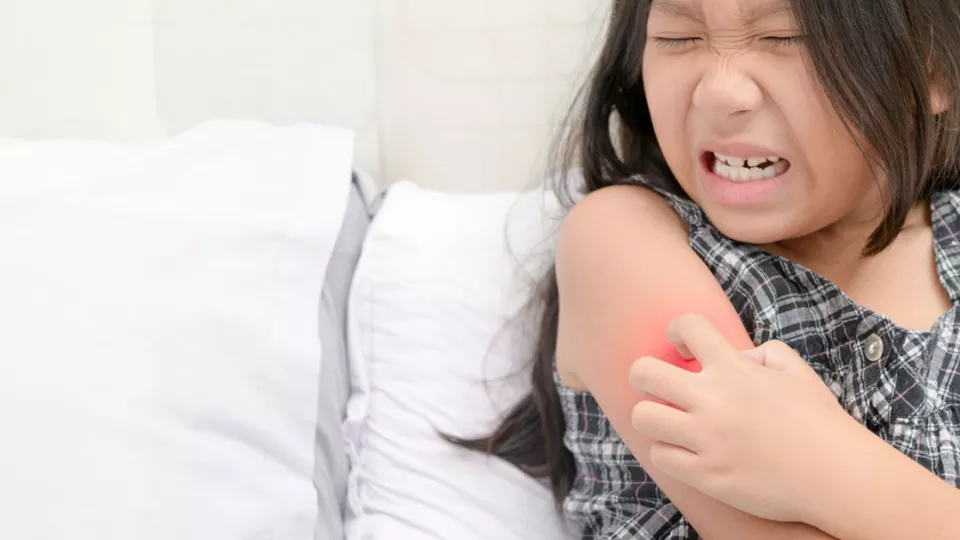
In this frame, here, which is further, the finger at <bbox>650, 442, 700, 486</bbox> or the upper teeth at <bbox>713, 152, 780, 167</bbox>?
the upper teeth at <bbox>713, 152, 780, 167</bbox>

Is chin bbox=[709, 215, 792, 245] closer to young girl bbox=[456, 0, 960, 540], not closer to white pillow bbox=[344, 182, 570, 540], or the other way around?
young girl bbox=[456, 0, 960, 540]

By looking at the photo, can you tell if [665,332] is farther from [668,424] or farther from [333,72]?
[333,72]

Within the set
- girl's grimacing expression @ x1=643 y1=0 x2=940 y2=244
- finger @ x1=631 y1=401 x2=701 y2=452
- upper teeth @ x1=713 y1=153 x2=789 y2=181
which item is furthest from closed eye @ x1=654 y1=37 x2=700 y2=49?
finger @ x1=631 y1=401 x2=701 y2=452

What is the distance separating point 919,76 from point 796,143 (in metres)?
0.12

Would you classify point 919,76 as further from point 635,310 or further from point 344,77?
point 344,77

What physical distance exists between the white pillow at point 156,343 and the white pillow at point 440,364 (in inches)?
→ 3.7

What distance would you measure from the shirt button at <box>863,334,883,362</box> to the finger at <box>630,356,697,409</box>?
0.22m

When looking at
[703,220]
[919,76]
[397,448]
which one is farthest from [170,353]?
[919,76]

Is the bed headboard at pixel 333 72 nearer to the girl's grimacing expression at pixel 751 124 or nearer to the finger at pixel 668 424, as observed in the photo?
the girl's grimacing expression at pixel 751 124

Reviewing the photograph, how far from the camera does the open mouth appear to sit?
29.7 inches

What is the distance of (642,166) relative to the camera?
37.4 inches

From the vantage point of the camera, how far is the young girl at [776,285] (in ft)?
2.01

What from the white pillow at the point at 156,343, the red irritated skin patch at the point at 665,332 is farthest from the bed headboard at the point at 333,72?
the red irritated skin patch at the point at 665,332

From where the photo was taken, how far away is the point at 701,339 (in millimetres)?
621
